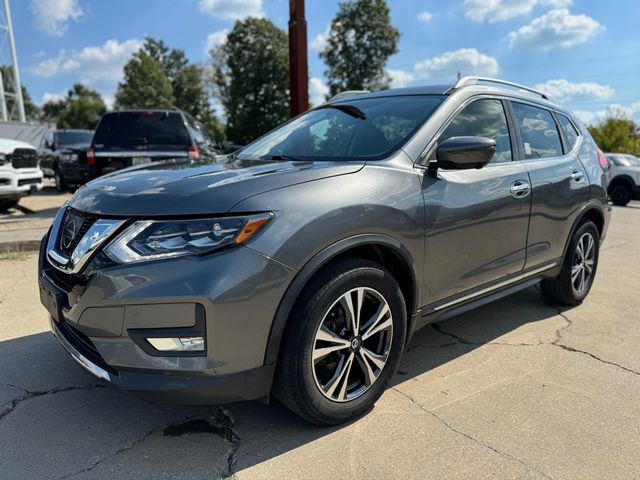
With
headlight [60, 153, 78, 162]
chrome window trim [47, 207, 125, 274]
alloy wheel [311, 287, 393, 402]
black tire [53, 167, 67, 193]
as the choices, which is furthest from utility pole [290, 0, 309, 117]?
black tire [53, 167, 67, 193]

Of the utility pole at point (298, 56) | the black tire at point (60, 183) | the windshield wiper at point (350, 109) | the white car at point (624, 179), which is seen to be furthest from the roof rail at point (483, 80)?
the white car at point (624, 179)

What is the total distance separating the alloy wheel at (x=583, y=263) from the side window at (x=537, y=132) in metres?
0.86

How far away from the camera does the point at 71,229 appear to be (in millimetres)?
2457

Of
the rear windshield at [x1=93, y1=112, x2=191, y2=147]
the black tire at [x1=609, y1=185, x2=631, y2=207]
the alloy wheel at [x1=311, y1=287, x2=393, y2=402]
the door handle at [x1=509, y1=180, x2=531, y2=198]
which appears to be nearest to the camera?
the alloy wheel at [x1=311, y1=287, x2=393, y2=402]

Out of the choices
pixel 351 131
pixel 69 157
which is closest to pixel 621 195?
pixel 351 131

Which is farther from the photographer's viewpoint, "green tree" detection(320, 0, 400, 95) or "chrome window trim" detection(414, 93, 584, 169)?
"green tree" detection(320, 0, 400, 95)

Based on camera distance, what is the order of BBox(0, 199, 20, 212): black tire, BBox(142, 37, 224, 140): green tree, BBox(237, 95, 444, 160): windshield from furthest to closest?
BBox(142, 37, 224, 140): green tree < BBox(0, 199, 20, 212): black tire < BBox(237, 95, 444, 160): windshield

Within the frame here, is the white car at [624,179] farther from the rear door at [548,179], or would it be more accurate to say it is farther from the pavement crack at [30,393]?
the pavement crack at [30,393]

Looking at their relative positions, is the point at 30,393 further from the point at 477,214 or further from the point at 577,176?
the point at 577,176

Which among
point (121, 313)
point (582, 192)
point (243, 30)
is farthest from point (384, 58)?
point (121, 313)

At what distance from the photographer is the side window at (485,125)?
3133 mm

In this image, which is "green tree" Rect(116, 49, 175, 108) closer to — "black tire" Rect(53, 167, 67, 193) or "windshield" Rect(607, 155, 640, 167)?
"black tire" Rect(53, 167, 67, 193)

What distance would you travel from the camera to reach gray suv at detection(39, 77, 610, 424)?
6.75 feet

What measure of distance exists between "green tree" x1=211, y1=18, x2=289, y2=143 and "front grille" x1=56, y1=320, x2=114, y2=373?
42.9 m
